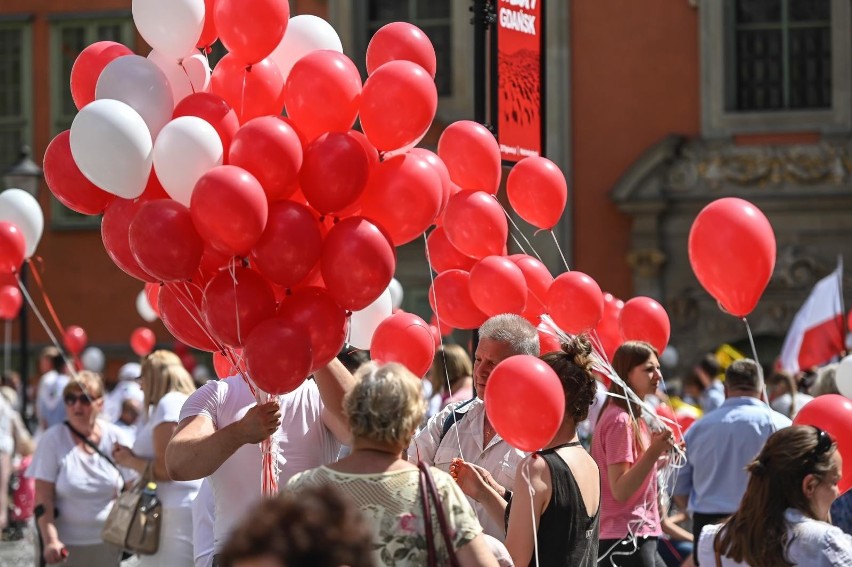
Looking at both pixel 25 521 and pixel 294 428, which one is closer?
pixel 294 428

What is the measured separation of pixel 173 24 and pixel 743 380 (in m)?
3.70

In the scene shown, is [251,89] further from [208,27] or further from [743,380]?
[743,380]

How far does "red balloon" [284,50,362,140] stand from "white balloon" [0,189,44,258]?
4.09m

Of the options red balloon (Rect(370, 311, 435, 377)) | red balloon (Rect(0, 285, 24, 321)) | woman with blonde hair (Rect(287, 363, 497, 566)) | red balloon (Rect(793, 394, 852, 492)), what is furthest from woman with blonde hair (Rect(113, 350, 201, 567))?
red balloon (Rect(0, 285, 24, 321))

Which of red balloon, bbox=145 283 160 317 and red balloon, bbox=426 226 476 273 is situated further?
red balloon, bbox=426 226 476 273

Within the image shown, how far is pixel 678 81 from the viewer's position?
18938mm

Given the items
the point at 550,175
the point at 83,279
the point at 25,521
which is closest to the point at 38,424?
the point at 83,279

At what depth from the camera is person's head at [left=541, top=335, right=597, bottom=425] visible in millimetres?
4777

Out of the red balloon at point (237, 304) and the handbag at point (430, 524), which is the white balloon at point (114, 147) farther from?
the handbag at point (430, 524)

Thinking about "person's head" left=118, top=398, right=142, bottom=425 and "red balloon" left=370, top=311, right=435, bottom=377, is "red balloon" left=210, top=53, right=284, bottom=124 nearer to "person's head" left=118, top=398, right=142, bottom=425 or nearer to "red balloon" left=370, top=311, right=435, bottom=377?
"red balloon" left=370, top=311, right=435, bottom=377

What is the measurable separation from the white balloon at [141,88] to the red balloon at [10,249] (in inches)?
136

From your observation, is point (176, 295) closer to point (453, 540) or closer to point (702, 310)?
point (453, 540)

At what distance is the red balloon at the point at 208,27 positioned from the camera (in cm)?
505

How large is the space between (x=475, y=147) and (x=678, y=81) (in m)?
13.6
